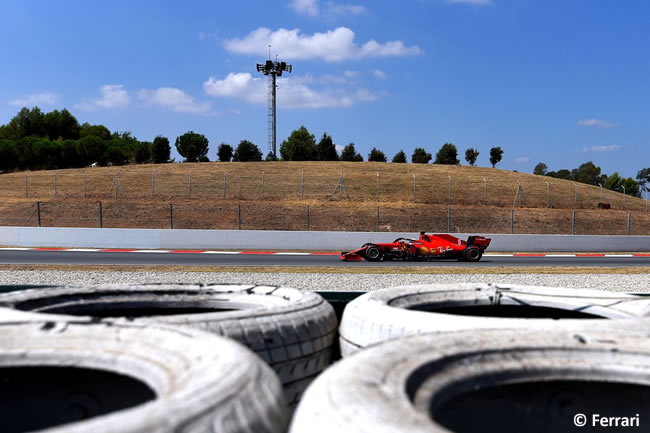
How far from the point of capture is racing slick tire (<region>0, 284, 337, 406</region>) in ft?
9.77

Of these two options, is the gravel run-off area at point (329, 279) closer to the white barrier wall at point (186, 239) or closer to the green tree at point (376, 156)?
the white barrier wall at point (186, 239)

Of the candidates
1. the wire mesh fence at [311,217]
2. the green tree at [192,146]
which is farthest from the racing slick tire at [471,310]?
the green tree at [192,146]

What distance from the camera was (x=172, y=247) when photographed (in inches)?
1133

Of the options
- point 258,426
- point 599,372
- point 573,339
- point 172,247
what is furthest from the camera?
point 172,247

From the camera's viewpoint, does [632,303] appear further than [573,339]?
Yes

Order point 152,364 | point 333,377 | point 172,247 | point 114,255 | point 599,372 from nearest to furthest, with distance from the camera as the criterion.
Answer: point 333,377
point 152,364
point 599,372
point 114,255
point 172,247

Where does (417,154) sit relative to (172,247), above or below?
above

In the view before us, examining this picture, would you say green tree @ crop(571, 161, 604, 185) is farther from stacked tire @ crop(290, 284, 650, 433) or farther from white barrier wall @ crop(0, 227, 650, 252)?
stacked tire @ crop(290, 284, 650, 433)

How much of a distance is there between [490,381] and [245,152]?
86.8 m

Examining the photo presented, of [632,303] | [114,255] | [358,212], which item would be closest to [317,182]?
[358,212]

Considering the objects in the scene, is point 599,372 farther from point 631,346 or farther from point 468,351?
point 468,351

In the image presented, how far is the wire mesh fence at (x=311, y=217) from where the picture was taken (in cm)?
4250

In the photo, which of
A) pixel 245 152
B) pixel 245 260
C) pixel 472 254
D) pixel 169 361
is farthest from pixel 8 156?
pixel 169 361

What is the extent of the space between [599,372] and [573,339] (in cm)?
22
